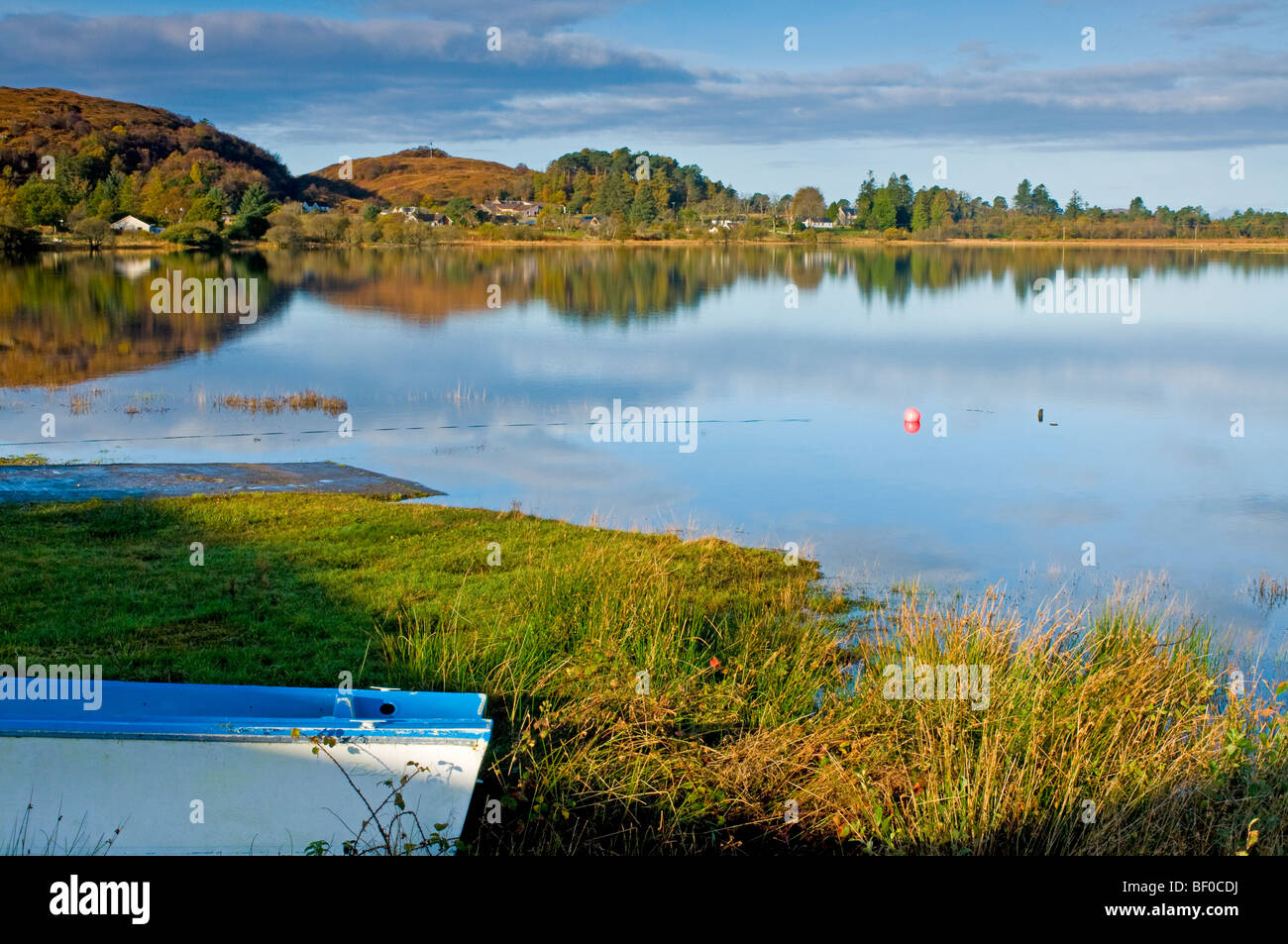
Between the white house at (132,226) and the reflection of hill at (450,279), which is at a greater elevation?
the white house at (132,226)

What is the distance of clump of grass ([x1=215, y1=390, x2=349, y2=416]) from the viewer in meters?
24.8

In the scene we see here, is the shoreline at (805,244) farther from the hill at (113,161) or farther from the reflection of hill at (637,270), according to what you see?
the hill at (113,161)

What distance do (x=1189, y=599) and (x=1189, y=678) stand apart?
4.77 m

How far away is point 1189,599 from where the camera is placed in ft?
41.0

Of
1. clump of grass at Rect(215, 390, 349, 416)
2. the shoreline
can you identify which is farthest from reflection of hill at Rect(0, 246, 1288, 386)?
clump of grass at Rect(215, 390, 349, 416)

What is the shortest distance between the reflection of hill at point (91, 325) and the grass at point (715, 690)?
20.9 meters

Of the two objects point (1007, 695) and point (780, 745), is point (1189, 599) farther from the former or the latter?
point (780, 745)

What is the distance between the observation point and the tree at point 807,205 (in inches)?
6469

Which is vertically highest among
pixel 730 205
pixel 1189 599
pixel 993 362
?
pixel 730 205

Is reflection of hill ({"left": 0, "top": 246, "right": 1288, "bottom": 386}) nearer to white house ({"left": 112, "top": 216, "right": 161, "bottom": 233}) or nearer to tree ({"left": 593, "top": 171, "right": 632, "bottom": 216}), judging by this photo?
white house ({"left": 112, "top": 216, "right": 161, "bottom": 233})

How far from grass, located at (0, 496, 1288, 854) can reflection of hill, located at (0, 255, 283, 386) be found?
20930 millimetres

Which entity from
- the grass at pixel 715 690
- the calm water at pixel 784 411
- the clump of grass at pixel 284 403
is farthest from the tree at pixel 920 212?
the grass at pixel 715 690
